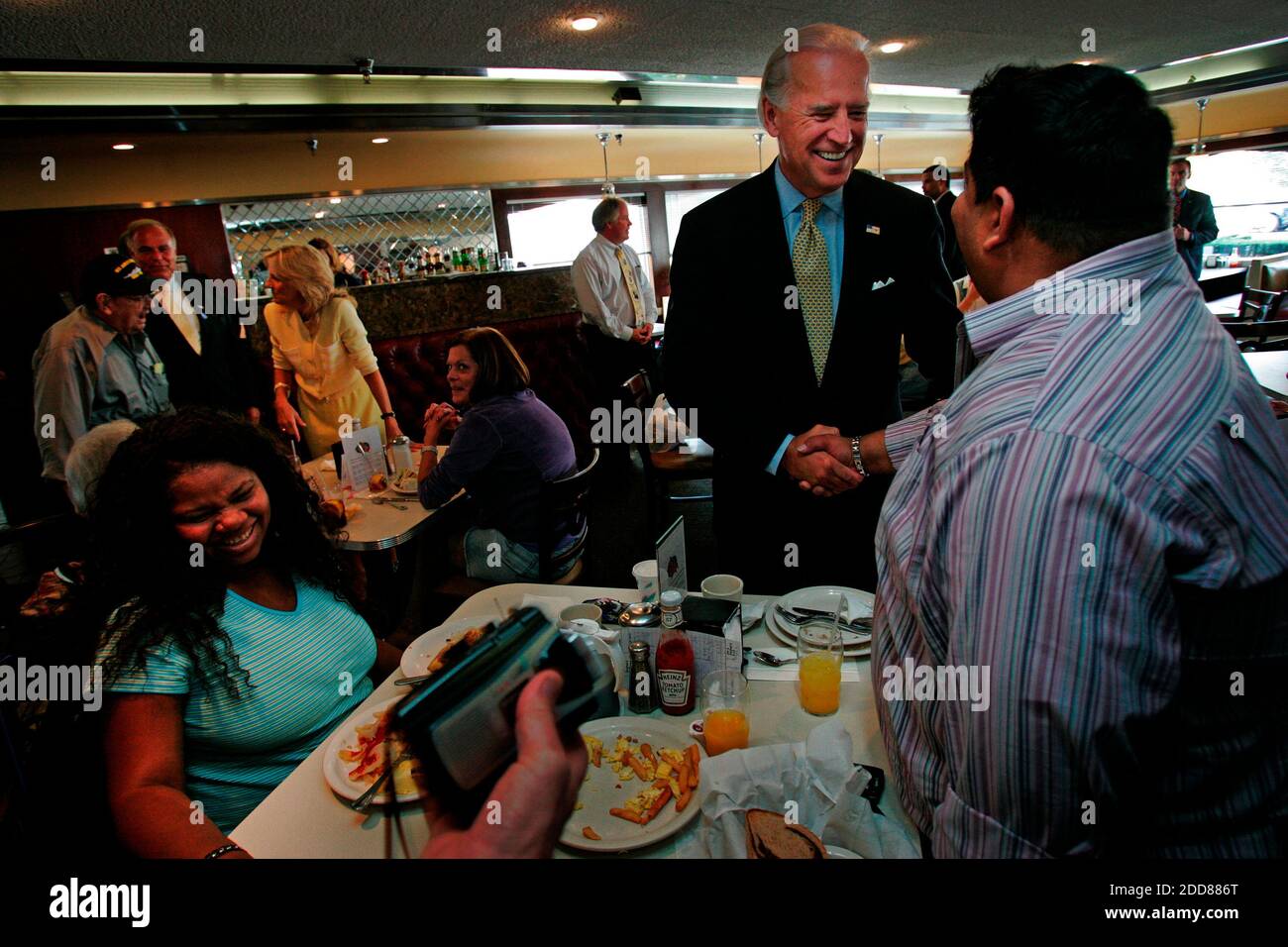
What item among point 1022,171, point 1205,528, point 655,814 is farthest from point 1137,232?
point 655,814

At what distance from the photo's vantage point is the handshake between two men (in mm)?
1698

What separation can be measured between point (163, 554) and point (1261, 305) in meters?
7.49

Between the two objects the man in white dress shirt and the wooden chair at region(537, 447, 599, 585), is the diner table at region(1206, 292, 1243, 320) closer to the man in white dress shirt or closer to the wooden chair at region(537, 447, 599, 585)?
the man in white dress shirt

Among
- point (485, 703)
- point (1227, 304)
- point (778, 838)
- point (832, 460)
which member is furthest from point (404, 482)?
point (1227, 304)

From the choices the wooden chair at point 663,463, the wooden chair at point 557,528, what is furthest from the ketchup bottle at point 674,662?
the wooden chair at point 663,463

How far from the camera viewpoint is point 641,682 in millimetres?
→ 1412

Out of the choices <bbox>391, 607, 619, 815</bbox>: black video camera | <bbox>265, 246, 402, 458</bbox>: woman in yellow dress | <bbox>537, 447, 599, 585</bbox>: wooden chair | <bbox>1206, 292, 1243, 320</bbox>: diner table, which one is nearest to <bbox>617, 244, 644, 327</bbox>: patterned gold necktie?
<bbox>265, 246, 402, 458</bbox>: woman in yellow dress

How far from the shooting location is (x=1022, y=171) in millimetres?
939

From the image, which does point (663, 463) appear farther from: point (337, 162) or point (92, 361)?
point (337, 162)

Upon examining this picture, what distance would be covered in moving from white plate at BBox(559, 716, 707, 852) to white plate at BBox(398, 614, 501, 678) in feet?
1.40

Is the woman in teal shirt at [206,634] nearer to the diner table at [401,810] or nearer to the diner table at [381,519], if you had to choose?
the diner table at [401,810]

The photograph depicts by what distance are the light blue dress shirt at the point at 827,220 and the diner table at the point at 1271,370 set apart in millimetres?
2020
